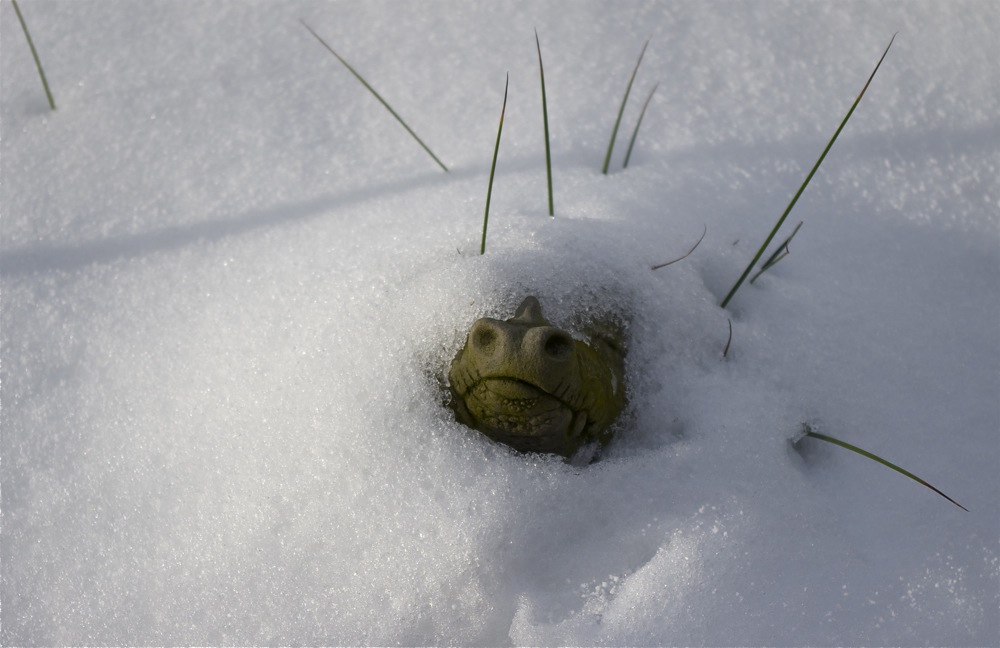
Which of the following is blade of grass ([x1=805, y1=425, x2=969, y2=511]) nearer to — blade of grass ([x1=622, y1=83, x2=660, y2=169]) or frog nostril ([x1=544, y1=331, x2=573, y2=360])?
frog nostril ([x1=544, y1=331, x2=573, y2=360])

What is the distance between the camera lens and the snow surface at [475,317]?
112 cm

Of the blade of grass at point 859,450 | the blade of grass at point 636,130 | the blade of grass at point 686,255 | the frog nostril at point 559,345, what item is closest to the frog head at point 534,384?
the frog nostril at point 559,345

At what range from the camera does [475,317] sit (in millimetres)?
1199

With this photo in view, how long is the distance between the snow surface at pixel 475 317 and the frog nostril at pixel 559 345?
0.19 m

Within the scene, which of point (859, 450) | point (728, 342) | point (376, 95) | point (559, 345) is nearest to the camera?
point (559, 345)

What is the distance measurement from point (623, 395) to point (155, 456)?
0.76 m

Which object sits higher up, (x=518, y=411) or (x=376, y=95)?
(x=376, y=95)

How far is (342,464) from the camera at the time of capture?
117 cm

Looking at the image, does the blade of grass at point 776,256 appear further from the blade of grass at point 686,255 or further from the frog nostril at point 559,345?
the frog nostril at point 559,345

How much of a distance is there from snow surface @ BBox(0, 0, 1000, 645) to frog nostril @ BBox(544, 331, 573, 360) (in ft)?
0.64

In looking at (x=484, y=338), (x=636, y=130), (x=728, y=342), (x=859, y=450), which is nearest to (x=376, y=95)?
(x=636, y=130)

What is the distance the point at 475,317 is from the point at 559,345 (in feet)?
0.69

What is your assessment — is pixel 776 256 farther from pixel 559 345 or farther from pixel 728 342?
pixel 559 345

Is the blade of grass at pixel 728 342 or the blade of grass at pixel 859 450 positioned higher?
the blade of grass at pixel 728 342
